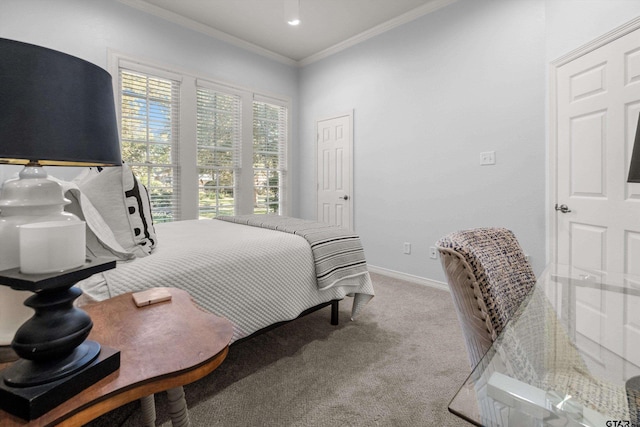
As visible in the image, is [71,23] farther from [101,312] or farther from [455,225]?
[455,225]

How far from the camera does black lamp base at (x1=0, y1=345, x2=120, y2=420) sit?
54cm

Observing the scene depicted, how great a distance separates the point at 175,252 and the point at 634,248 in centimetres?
271

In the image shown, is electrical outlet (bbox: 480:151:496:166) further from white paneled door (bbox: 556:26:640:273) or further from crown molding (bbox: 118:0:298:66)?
crown molding (bbox: 118:0:298:66)

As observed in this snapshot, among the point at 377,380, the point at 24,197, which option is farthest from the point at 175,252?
the point at 377,380

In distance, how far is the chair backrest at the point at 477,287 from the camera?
0.88 m

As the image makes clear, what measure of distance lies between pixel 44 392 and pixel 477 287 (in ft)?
3.26

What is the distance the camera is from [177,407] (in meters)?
0.89

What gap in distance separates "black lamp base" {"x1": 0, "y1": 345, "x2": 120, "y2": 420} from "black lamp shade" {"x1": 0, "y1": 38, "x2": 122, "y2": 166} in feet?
1.35

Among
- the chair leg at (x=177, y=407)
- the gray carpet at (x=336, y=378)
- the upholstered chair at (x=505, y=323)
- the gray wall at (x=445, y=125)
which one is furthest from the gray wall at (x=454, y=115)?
the chair leg at (x=177, y=407)

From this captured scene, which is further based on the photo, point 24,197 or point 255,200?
point 255,200

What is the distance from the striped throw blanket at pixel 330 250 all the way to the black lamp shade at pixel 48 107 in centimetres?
158

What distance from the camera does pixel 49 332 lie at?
0.60 m

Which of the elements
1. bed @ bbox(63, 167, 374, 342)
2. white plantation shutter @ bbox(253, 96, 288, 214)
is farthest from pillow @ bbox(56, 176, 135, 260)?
white plantation shutter @ bbox(253, 96, 288, 214)

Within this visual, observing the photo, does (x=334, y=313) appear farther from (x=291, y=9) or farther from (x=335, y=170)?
(x=291, y=9)
